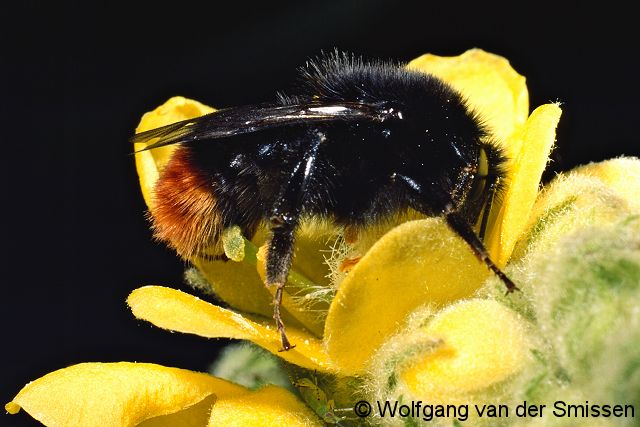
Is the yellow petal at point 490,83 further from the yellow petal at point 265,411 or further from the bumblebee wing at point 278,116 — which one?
the yellow petal at point 265,411

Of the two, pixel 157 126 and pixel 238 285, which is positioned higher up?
pixel 157 126

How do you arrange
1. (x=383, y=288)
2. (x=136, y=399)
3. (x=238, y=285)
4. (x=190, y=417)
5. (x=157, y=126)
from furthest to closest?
(x=157, y=126) < (x=238, y=285) < (x=190, y=417) < (x=136, y=399) < (x=383, y=288)

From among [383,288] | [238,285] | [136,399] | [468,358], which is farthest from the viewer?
[238,285]

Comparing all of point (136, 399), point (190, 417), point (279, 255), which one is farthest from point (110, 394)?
point (279, 255)

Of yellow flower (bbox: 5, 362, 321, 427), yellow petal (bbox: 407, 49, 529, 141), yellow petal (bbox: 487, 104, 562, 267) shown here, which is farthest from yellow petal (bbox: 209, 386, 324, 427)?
yellow petal (bbox: 407, 49, 529, 141)

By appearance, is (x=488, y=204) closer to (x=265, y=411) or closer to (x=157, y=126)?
(x=265, y=411)

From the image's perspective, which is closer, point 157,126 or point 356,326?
point 356,326
